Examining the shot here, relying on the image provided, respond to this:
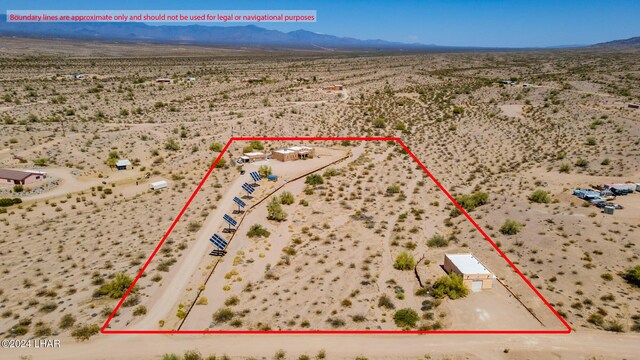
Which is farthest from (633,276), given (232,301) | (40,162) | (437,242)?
(40,162)

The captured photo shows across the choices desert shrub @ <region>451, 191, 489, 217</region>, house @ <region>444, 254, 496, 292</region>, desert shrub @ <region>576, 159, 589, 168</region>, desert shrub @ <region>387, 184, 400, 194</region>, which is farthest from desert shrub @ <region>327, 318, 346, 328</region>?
desert shrub @ <region>576, 159, 589, 168</region>

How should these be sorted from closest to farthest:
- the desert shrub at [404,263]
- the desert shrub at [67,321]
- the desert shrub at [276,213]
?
1. the desert shrub at [67,321]
2. the desert shrub at [404,263]
3. the desert shrub at [276,213]

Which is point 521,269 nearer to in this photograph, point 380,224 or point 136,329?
point 380,224

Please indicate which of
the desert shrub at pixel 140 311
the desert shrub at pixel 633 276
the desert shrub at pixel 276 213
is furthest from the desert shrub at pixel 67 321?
the desert shrub at pixel 633 276

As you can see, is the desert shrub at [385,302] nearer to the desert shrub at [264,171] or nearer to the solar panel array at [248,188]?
the solar panel array at [248,188]

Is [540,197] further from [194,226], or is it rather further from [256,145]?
[256,145]
